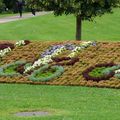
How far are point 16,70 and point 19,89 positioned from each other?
265 cm

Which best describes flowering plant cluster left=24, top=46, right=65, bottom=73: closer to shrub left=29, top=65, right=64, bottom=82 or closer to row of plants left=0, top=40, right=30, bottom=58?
shrub left=29, top=65, right=64, bottom=82

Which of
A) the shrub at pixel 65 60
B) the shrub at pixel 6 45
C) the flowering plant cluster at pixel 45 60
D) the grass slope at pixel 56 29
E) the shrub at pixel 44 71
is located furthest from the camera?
the grass slope at pixel 56 29

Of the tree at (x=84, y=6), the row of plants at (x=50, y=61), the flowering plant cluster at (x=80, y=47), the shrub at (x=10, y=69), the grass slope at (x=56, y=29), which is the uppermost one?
the tree at (x=84, y=6)

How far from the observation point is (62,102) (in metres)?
13.8

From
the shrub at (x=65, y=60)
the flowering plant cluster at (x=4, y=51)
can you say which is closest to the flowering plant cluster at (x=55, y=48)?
the shrub at (x=65, y=60)

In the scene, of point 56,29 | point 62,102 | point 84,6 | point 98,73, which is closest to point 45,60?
point 98,73

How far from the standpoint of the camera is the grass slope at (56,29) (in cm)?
3553

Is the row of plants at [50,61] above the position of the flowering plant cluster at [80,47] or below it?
below

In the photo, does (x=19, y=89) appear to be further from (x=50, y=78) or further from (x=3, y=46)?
(x=3, y=46)

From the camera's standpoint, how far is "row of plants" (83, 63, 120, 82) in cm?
1766

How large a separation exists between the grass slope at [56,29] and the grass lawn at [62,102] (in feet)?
58.9

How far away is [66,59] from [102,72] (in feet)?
6.82

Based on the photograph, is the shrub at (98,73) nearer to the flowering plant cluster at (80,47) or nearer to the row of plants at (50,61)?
the row of plants at (50,61)

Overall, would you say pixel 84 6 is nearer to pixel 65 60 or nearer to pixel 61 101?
pixel 65 60
